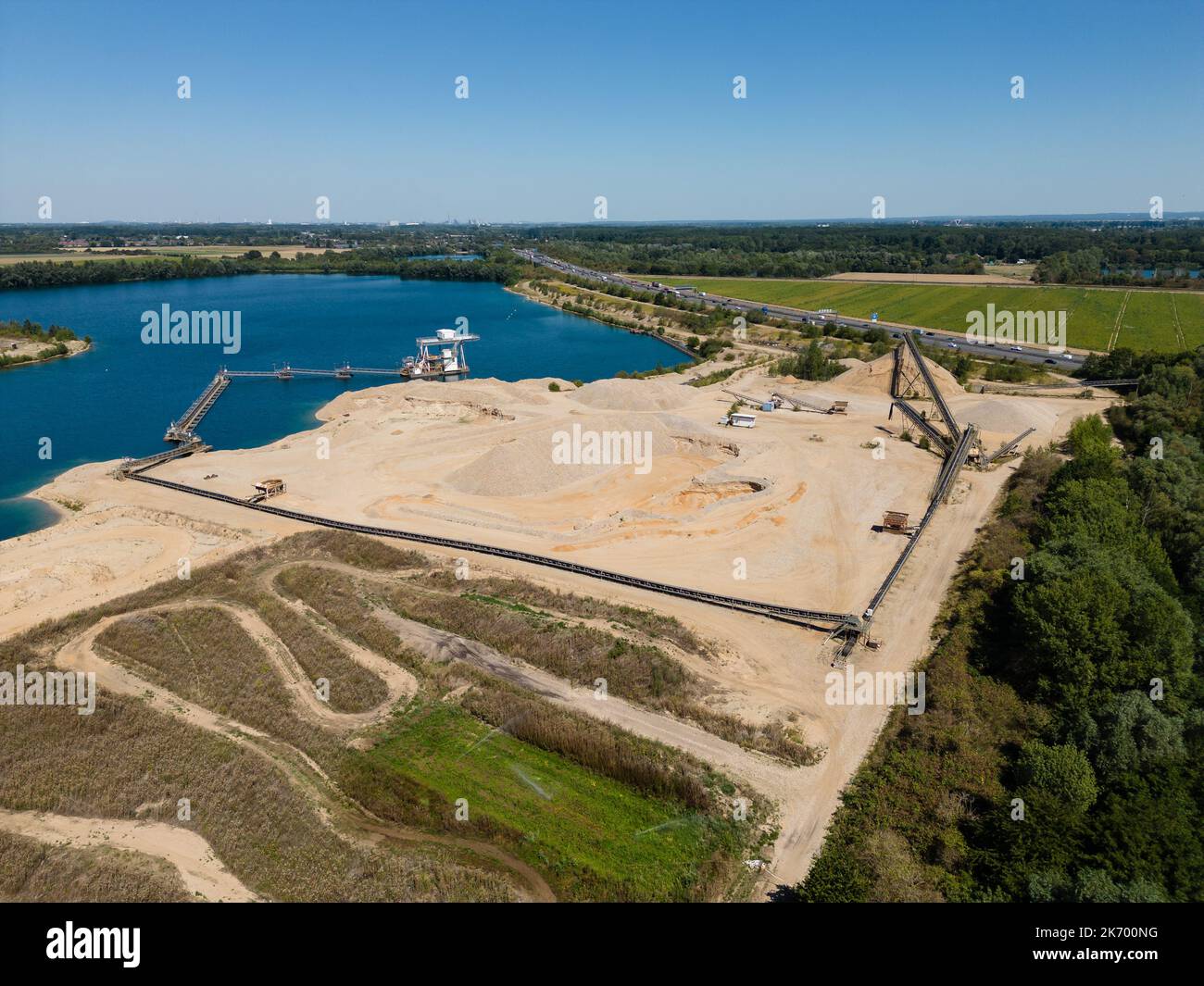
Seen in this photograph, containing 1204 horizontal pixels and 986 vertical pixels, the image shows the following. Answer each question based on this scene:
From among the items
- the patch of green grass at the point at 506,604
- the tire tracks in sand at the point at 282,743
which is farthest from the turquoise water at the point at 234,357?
the patch of green grass at the point at 506,604

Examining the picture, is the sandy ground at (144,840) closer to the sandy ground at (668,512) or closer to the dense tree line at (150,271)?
the sandy ground at (668,512)

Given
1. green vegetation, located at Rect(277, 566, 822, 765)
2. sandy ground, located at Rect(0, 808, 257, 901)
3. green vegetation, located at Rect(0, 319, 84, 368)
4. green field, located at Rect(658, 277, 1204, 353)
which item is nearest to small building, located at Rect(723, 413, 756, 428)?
green vegetation, located at Rect(277, 566, 822, 765)

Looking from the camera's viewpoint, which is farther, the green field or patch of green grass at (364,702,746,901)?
the green field

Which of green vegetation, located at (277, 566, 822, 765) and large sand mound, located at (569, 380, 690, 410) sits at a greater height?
large sand mound, located at (569, 380, 690, 410)

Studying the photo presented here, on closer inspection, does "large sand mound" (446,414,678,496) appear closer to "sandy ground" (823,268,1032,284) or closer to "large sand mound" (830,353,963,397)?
"large sand mound" (830,353,963,397)

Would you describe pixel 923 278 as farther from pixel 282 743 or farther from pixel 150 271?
pixel 150 271
